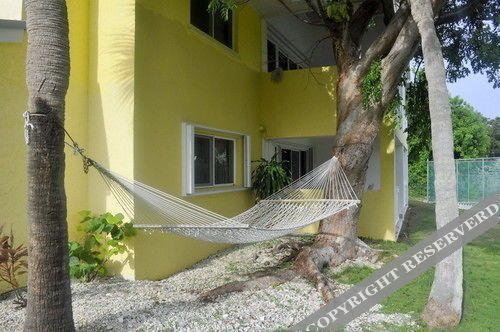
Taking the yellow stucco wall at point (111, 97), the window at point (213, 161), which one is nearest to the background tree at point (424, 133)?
the window at point (213, 161)

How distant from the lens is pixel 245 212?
5.07 metres

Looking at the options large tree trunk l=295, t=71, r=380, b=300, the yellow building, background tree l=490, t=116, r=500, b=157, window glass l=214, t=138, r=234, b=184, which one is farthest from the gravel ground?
background tree l=490, t=116, r=500, b=157

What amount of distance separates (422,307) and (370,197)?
3607 mm

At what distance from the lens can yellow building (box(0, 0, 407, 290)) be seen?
4.27m

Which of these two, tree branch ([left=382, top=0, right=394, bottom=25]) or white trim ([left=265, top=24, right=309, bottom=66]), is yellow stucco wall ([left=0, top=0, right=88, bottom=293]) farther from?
white trim ([left=265, top=24, right=309, bottom=66])

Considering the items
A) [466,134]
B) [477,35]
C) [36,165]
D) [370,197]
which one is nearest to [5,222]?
[36,165]

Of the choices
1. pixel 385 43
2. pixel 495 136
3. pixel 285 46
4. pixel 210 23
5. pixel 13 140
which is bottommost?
pixel 13 140

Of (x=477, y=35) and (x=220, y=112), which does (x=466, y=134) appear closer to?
(x=477, y=35)

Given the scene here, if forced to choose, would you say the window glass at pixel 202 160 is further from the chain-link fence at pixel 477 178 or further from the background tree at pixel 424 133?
the chain-link fence at pixel 477 178

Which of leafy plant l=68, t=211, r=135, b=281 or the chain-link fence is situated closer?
leafy plant l=68, t=211, r=135, b=281

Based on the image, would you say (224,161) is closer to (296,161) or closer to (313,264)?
(313,264)

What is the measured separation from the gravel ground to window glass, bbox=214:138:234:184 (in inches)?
77.9

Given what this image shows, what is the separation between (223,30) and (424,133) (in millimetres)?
4182

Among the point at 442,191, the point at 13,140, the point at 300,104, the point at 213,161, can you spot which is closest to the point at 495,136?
the point at 300,104
